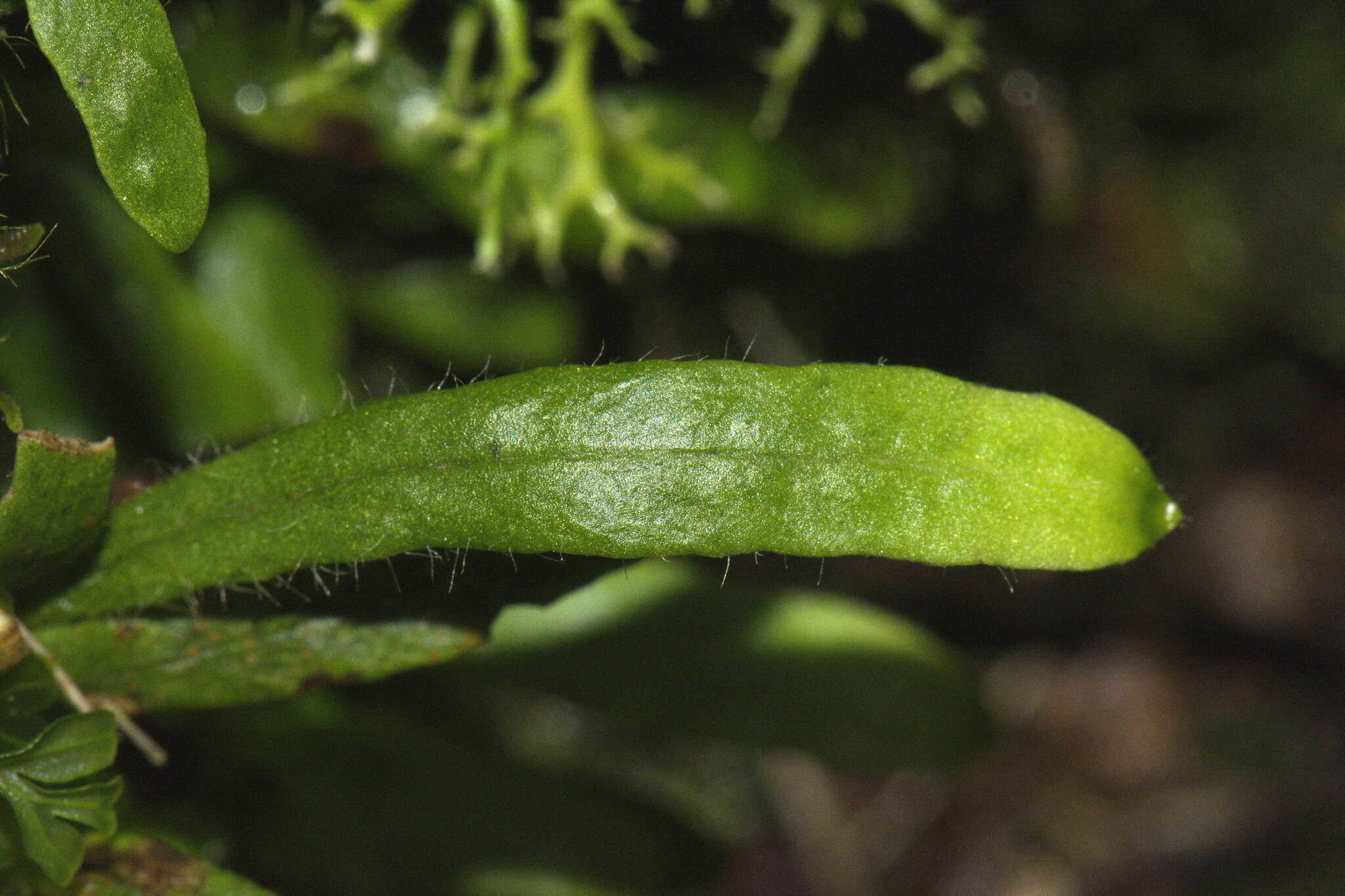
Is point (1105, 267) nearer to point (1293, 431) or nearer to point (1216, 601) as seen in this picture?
point (1293, 431)

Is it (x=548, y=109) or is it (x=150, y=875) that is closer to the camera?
(x=150, y=875)

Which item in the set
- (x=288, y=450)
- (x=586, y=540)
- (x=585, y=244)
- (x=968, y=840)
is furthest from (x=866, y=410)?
(x=968, y=840)

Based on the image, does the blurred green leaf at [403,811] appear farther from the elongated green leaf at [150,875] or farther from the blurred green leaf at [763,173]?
the blurred green leaf at [763,173]

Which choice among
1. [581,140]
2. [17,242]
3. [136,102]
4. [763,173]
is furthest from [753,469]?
[763,173]

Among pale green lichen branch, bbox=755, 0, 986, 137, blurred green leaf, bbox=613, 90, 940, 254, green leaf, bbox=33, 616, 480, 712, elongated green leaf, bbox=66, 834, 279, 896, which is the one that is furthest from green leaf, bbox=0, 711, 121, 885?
pale green lichen branch, bbox=755, 0, 986, 137

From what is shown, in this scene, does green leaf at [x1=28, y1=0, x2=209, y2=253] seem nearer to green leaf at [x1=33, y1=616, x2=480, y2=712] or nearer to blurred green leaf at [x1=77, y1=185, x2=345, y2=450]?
green leaf at [x1=33, y1=616, x2=480, y2=712]

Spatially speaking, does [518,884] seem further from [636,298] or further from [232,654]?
[636,298]

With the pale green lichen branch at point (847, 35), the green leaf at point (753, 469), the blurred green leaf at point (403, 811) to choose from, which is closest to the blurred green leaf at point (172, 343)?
the blurred green leaf at point (403, 811)
